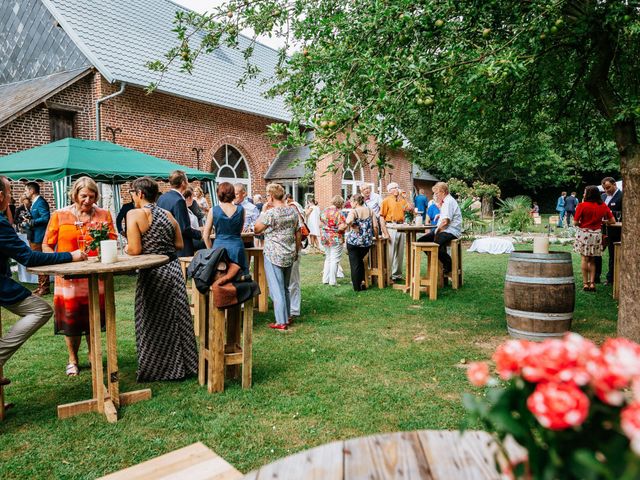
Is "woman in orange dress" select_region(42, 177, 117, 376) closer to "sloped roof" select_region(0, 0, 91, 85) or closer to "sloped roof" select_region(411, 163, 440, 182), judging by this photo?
"sloped roof" select_region(0, 0, 91, 85)

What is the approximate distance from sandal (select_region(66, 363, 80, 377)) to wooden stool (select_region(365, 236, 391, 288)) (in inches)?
222

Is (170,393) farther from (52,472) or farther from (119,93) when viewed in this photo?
(119,93)

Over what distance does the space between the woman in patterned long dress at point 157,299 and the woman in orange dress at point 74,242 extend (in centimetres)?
29

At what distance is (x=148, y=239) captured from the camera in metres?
4.30

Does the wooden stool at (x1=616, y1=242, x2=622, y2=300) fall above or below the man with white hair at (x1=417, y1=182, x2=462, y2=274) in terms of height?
below

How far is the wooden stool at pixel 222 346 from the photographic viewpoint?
4.02 m

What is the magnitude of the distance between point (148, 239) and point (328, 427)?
2295mm

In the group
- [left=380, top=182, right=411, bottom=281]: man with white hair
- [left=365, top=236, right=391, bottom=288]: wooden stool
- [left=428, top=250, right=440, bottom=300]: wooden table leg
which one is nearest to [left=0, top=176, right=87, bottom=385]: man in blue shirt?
[left=428, top=250, right=440, bottom=300]: wooden table leg

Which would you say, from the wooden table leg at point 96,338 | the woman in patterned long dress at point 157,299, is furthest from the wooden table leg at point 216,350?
the wooden table leg at point 96,338

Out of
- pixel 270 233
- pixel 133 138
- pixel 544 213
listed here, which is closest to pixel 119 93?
pixel 133 138

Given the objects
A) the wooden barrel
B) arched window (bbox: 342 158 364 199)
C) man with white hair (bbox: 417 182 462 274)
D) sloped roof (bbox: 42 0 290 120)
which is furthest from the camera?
arched window (bbox: 342 158 364 199)

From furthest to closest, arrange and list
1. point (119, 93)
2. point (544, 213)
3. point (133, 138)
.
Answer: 1. point (544, 213)
2. point (133, 138)
3. point (119, 93)

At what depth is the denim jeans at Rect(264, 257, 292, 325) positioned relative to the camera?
6.02 m

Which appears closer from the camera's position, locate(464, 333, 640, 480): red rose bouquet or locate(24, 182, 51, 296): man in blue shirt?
locate(464, 333, 640, 480): red rose bouquet
